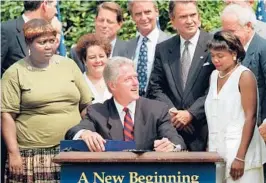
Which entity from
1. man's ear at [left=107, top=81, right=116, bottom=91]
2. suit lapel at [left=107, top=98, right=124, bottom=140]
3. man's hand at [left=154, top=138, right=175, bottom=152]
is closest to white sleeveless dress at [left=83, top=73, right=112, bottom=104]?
man's ear at [left=107, top=81, right=116, bottom=91]

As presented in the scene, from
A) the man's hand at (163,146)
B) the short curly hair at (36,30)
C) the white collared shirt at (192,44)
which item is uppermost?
the short curly hair at (36,30)

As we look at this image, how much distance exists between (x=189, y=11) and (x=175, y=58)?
436 mm

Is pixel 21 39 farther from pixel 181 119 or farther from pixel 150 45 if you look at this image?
pixel 181 119

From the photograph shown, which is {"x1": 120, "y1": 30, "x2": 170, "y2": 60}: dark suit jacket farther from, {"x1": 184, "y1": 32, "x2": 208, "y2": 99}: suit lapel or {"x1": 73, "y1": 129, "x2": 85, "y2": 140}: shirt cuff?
{"x1": 73, "y1": 129, "x2": 85, "y2": 140}: shirt cuff

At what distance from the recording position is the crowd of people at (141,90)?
6633mm

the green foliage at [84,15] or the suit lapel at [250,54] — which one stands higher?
the green foliage at [84,15]

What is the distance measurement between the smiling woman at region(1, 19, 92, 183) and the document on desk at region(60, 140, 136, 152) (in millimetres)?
1295

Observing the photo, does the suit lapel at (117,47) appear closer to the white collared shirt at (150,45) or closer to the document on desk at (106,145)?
the white collared shirt at (150,45)

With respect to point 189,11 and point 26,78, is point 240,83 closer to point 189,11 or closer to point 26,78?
point 189,11

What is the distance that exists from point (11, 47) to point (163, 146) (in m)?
2.50

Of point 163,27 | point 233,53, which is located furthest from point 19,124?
point 163,27

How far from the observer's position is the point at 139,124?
6.54 m

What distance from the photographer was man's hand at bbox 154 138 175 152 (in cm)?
623

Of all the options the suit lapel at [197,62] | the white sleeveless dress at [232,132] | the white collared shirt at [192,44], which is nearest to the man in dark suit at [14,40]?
the white collared shirt at [192,44]
